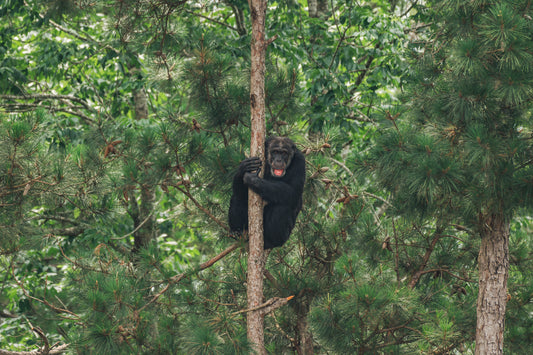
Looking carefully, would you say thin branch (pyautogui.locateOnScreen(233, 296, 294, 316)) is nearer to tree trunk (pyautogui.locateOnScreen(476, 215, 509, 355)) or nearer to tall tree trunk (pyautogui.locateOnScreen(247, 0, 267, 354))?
tall tree trunk (pyautogui.locateOnScreen(247, 0, 267, 354))

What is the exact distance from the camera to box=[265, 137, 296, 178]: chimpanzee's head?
4996mm

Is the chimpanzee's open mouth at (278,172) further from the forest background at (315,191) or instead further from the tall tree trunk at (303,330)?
the tall tree trunk at (303,330)

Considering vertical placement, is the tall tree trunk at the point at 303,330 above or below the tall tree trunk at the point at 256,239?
below

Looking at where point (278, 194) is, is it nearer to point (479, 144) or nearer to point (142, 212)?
point (479, 144)

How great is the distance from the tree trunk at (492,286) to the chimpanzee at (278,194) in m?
1.64

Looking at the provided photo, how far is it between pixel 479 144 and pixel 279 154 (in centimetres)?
168

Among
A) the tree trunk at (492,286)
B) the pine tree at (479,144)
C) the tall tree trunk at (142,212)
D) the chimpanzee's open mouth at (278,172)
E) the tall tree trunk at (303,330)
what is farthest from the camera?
the tall tree trunk at (142,212)

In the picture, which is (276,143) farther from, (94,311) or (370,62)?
(370,62)

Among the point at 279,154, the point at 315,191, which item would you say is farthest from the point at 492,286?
the point at 279,154

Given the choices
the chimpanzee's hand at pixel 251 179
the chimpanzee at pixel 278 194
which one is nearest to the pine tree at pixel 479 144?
the chimpanzee at pixel 278 194

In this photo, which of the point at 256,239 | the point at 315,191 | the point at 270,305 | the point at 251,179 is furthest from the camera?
the point at 315,191

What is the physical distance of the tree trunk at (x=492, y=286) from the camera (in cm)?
479

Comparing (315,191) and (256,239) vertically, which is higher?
(315,191)

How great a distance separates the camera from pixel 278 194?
4.81 m
